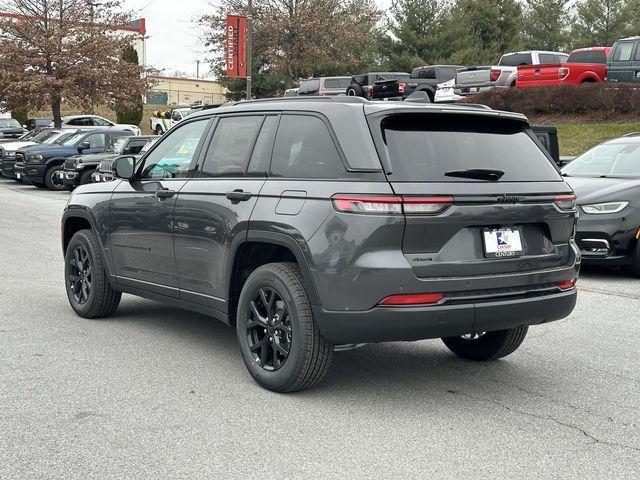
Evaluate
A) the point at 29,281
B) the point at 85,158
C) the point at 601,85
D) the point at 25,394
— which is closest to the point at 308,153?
the point at 25,394

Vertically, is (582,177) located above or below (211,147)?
below

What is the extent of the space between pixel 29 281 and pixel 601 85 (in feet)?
61.4

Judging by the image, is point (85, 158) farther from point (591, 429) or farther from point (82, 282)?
point (591, 429)

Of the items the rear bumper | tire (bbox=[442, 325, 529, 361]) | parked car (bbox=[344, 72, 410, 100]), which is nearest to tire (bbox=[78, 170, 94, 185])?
parked car (bbox=[344, 72, 410, 100])

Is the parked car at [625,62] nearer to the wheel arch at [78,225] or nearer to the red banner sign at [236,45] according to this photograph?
the red banner sign at [236,45]

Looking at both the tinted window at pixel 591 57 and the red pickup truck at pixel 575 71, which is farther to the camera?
the tinted window at pixel 591 57

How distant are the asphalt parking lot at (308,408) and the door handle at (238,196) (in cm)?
117

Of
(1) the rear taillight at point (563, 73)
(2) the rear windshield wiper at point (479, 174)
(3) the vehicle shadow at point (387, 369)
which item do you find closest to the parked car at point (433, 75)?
(1) the rear taillight at point (563, 73)

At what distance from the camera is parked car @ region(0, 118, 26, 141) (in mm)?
38312

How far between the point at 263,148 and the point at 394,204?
1.27 metres

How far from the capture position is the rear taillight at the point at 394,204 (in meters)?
4.60

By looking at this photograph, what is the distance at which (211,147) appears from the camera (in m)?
6.00

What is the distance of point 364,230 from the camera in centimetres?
462

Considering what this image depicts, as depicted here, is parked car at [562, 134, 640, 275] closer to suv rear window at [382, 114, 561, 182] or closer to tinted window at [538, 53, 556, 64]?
suv rear window at [382, 114, 561, 182]
